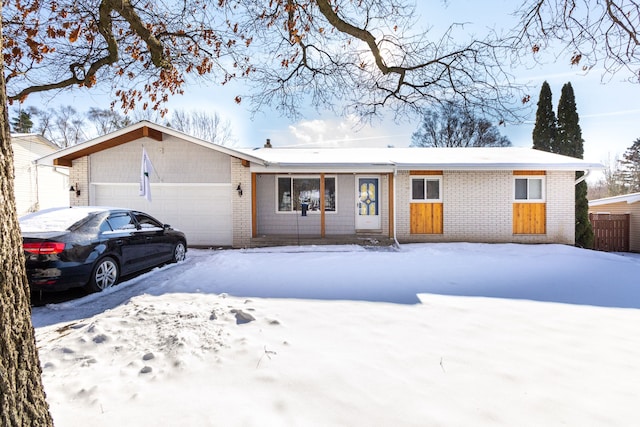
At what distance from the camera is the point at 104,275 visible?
535 cm

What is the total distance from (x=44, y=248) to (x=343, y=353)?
15.3 ft

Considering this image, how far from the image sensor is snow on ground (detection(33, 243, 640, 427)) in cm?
212

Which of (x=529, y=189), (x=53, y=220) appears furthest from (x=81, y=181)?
(x=529, y=189)

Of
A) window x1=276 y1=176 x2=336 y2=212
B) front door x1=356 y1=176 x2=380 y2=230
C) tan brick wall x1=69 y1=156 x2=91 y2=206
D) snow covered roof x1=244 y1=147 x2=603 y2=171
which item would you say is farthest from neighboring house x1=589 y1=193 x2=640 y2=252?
tan brick wall x1=69 y1=156 x2=91 y2=206

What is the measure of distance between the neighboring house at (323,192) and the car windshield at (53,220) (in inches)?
202

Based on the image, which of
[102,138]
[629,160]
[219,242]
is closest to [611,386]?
[219,242]

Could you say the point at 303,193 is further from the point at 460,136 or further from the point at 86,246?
the point at 460,136

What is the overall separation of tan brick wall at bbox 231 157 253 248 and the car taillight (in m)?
6.11

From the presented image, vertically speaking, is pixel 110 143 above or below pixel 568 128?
below

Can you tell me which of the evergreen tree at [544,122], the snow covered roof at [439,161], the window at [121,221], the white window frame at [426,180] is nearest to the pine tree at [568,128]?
the evergreen tree at [544,122]

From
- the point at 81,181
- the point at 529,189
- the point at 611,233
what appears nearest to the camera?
the point at 81,181

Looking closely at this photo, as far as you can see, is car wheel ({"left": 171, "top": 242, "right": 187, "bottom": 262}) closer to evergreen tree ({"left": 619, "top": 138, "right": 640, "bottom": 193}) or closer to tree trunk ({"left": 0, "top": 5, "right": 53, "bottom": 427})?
tree trunk ({"left": 0, "top": 5, "right": 53, "bottom": 427})

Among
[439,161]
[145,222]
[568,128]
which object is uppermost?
[568,128]

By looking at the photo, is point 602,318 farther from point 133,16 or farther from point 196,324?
point 133,16
